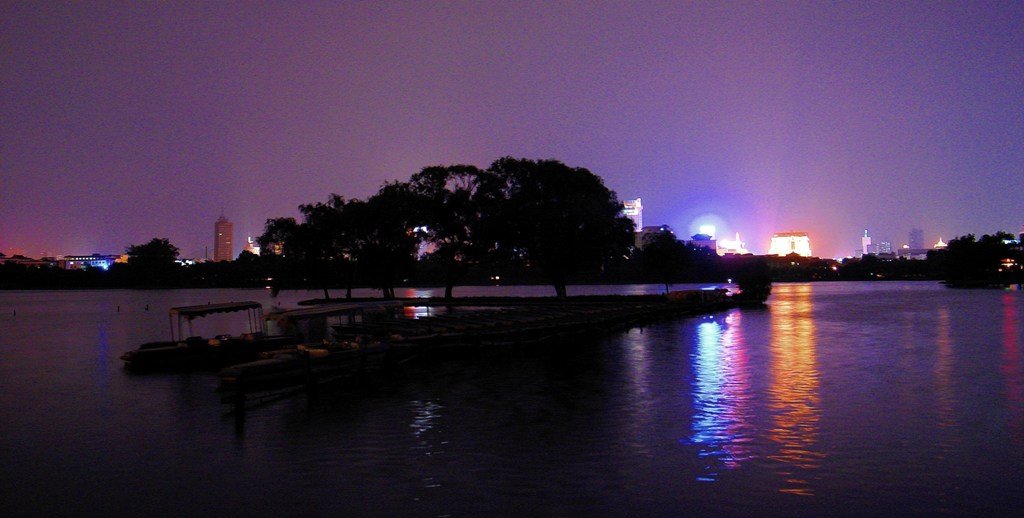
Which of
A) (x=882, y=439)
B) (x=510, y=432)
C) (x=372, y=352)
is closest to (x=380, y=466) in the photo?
(x=510, y=432)

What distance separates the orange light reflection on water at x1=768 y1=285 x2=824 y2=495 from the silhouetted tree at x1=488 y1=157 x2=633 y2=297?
3626 centimetres

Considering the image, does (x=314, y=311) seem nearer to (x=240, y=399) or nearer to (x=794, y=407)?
(x=240, y=399)

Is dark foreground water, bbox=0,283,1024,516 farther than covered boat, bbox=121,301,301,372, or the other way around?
covered boat, bbox=121,301,301,372

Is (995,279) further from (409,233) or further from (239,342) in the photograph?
(239,342)

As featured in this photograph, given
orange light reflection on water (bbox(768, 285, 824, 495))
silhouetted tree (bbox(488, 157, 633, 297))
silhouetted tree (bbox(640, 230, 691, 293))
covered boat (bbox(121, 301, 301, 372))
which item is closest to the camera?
orange light reflection on water (bbox(768, 285, 824, 495))

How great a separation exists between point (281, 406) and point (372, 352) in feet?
23.2

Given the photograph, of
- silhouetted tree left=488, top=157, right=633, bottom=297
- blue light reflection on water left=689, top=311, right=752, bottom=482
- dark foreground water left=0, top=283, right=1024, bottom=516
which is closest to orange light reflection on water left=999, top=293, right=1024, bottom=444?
dark foreground water left=0, top=283, right=1024, bottom=516

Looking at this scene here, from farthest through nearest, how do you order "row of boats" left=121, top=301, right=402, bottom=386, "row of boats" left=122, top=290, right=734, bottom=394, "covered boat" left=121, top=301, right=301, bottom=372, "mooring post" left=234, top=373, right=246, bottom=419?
"covered boat" left=121, top=301, right=301, bottom=372 < "row of boats" left=122, top=290, right=734, bottom=394 < "row of boats" left=121, top=301, right=402, bottom=386 < "mooring post" left=234, top=373, right=246, bottom=419

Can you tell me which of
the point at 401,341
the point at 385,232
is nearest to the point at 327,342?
the point at 401,341

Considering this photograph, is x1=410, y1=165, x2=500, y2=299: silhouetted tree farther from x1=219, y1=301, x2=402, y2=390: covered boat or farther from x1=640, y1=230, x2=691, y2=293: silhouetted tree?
x1=219, y1=301, x2=402, y2=390: covered boat

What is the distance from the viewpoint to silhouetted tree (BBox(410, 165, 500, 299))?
88.9m

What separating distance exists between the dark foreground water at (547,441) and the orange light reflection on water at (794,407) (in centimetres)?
10

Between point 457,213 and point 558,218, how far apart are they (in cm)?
1439

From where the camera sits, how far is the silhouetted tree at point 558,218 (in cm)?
8144
